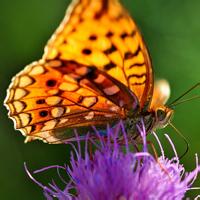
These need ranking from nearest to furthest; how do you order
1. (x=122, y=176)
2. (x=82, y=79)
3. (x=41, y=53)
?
(x=122, y=176), (x=82, y=79), (x=41, y=53)

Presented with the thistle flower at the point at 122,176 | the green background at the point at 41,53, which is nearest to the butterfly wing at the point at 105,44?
the thistle flower at the point at 122,176

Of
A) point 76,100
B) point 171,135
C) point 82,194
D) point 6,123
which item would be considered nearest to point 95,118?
point 76,100

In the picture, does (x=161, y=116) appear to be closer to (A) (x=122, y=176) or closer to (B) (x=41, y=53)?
(A) (x=122, y=176)

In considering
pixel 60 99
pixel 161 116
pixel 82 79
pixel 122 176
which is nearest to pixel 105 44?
pixel 82 79

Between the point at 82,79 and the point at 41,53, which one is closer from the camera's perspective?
the point at 82,79

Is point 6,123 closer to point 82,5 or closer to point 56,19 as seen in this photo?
point 56,19

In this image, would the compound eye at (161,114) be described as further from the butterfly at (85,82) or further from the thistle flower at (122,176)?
the thistle flower at (122,176)
